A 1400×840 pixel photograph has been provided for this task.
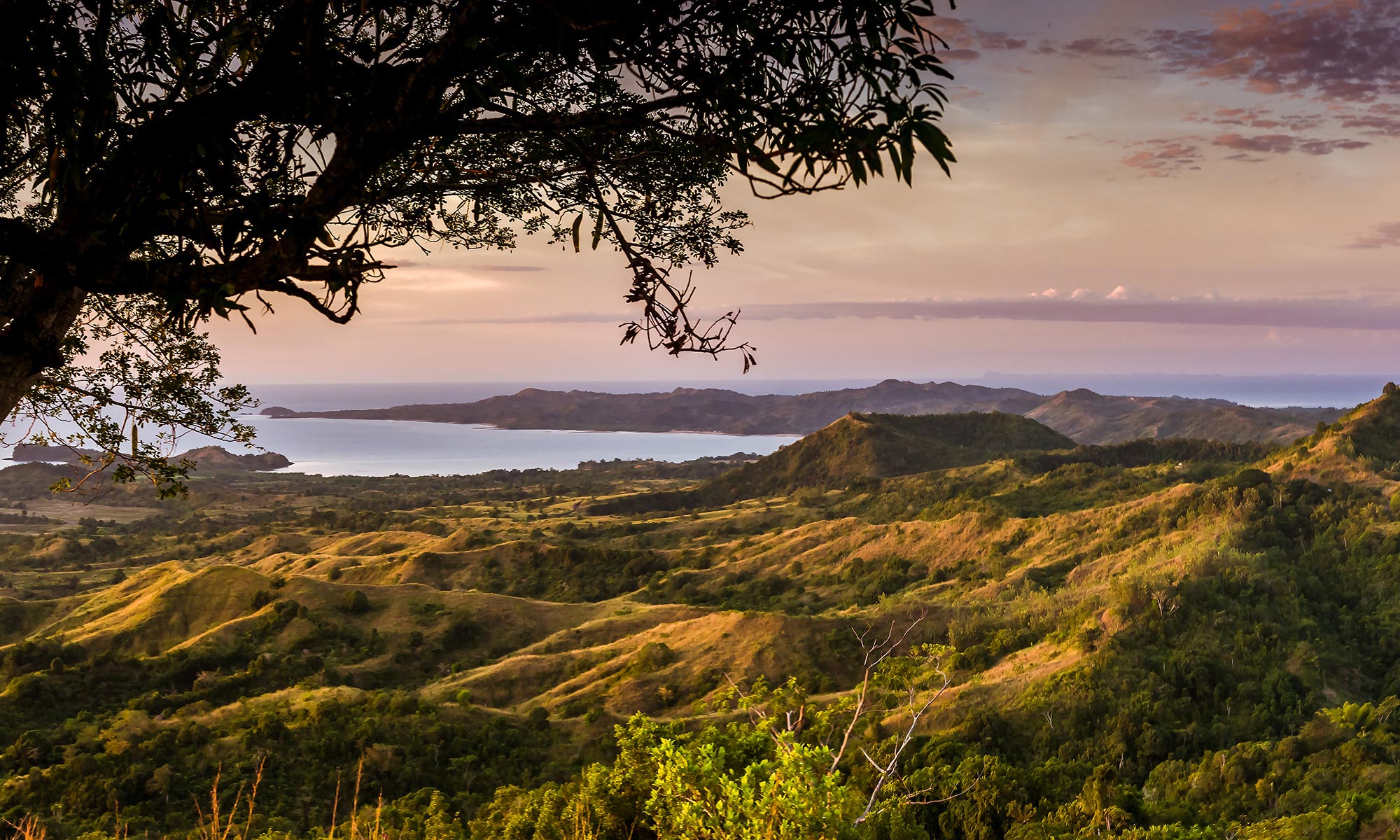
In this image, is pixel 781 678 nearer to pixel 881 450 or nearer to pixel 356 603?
pixel 356 603

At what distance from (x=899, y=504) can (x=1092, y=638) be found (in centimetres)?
6299

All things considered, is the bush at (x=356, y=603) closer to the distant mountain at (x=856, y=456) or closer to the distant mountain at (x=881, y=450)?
the distant mountain at (x=856, y=456)

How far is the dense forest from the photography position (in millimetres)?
19641

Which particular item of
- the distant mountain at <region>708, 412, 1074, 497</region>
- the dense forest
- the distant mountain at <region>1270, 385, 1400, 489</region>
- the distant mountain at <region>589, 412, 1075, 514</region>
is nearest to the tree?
the dense forest

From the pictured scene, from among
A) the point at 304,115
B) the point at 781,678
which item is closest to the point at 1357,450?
the point at 781,678

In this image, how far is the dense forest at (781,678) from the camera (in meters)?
19.6

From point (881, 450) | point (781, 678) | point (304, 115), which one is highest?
point (304, 115)

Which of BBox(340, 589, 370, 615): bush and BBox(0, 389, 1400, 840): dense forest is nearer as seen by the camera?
BBox(0, 389, 1400, 840): dense forest

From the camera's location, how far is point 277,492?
16400 centimetres

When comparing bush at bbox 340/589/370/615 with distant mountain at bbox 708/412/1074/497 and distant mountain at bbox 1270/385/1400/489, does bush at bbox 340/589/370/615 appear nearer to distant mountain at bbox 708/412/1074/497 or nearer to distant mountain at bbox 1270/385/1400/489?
distant mountain at bbox 1270/385/1400/489

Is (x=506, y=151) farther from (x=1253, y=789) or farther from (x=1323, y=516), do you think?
(x=1323, y=516)

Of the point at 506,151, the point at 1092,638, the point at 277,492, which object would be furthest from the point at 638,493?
the point at 506,151

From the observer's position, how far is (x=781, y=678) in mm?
42531

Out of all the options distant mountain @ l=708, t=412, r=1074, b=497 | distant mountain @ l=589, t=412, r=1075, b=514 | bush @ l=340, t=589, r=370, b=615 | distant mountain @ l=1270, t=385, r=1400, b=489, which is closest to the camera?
bush @ l=340, t=589, r=370, b=615
